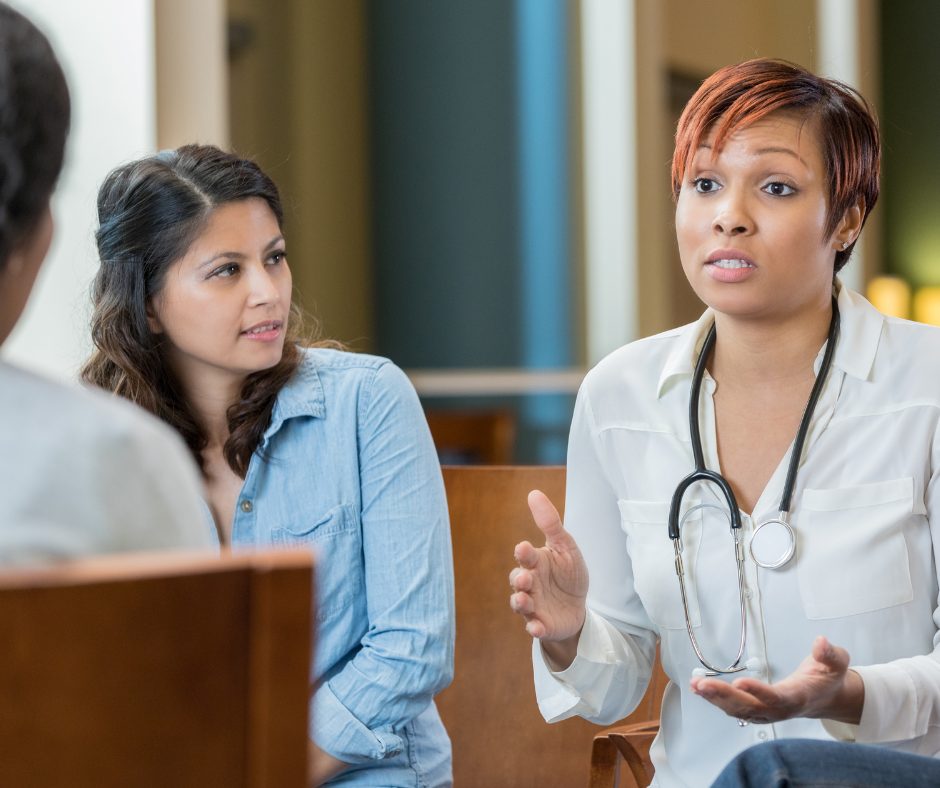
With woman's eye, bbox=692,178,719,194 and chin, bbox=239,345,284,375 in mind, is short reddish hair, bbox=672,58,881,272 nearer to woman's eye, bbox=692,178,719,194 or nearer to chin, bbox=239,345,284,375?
woman's eye, bbox=692,178,719,194

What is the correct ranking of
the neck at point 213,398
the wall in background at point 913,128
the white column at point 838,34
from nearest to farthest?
the neck at point 213,398, the white column at point 838,34, the wall in background at point 913,128

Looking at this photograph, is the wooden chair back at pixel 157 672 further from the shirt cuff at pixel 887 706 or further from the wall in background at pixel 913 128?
the wall in background at pixel 913 128

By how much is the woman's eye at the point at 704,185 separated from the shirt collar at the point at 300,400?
582mm

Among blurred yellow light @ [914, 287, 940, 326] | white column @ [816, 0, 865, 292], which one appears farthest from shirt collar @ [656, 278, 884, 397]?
blurred yellow light @ [914, 287, 940, 326]

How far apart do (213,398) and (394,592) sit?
42 cm

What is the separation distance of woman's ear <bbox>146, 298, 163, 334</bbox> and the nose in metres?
0.82

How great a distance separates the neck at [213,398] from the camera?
4.75ft

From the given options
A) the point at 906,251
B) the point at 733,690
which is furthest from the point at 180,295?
the point at 906,251

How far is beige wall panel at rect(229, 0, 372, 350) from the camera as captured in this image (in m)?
3.58

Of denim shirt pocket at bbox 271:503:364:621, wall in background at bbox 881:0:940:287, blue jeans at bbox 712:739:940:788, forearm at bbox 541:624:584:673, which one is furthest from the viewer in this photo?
wall in background at bbox 881:0:940:287

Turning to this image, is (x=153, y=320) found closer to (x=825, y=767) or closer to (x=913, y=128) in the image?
(x=825, y=767)

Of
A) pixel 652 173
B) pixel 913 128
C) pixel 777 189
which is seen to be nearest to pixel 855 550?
pixel 777 189

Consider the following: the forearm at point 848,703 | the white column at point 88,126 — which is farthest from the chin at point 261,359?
the white column at point 88,126

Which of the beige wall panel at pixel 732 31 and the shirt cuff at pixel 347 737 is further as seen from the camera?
the beige wall panel at pixel 732 31
